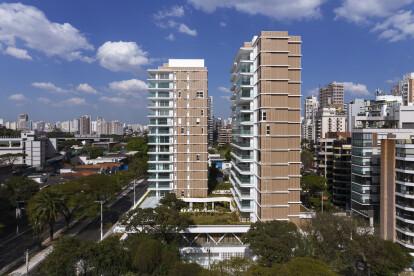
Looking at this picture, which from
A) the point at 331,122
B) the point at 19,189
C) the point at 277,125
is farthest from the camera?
the point at 331,122

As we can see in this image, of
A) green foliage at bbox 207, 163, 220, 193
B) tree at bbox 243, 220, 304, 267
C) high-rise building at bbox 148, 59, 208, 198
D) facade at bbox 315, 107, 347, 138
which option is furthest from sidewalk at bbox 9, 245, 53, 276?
facade at bbox 315, 107, 347, 138

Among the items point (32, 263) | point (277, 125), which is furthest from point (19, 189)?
point (277, 125)

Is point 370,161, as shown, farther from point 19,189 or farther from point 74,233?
point 19,189

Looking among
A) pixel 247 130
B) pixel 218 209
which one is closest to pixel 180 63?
pixel 247 130

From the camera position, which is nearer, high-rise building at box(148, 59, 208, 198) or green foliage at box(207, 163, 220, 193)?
high-rise building at box(148, 59, 208, 198)

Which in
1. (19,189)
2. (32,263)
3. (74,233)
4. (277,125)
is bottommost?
(74,233)

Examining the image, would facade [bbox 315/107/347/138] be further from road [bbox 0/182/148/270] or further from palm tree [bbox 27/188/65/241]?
palm tree [bbox 27/188/65/241]
